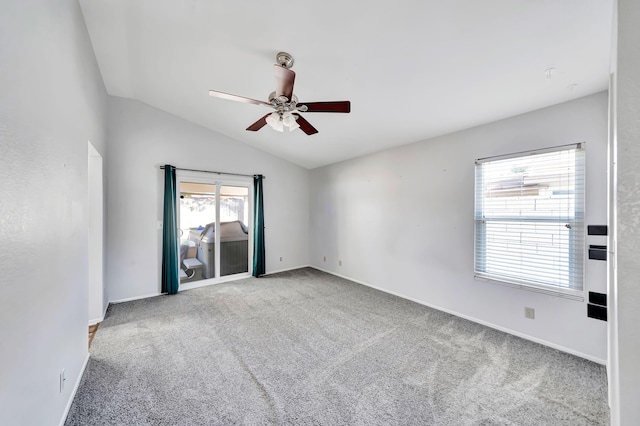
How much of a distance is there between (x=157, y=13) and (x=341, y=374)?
137 inches

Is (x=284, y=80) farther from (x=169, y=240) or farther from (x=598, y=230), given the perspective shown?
(x=169, y=240)

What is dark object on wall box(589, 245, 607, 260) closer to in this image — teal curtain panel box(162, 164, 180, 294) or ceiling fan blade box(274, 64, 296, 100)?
ceiling fan blade box(274, 64, 296, 100)

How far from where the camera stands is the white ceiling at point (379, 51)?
1.68 meters

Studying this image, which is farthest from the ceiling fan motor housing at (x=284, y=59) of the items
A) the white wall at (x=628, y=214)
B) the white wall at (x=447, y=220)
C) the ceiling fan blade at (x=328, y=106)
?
the white wall at (x=447, y=220)

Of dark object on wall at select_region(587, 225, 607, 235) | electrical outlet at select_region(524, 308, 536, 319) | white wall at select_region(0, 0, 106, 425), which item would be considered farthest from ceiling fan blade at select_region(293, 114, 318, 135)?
electrical outlet at select_region(524, 308, 536, 319)

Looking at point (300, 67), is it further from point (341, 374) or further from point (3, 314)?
point (341, 374)

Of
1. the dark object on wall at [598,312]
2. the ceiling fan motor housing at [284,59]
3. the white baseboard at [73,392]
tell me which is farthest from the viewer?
the ceiling fan motor housing at [284,59]

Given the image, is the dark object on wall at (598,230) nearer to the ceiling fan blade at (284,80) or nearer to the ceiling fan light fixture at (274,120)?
the ceiling fan blade at (284,80)

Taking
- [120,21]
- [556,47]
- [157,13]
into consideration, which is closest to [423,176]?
[556,47]

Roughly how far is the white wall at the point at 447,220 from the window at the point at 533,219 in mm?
95

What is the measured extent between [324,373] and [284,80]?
254cm

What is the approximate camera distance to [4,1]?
1.00 m

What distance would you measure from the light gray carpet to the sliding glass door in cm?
131

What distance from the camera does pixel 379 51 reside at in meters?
2.09
